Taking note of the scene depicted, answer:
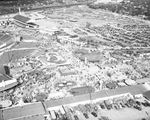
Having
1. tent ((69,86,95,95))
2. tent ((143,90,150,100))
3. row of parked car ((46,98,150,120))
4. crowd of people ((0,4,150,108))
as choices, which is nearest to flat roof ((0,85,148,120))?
tent ((143,90,150,100))

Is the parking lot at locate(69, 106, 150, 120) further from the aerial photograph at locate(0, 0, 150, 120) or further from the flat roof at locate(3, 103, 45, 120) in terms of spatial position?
the flat roof at locate(3, 103, 45, 120)

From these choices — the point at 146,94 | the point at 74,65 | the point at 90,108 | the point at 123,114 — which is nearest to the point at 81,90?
the point at 90,108

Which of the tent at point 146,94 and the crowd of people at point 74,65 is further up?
the crowd of people at point 74,65

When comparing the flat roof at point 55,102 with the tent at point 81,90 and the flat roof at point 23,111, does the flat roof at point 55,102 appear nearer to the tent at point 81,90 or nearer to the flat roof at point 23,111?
the flat roof at point 23,111

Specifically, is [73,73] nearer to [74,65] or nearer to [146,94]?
[74,65]

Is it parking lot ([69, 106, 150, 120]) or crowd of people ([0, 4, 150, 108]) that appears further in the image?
crowd of people ([0, 4, 150, 108])

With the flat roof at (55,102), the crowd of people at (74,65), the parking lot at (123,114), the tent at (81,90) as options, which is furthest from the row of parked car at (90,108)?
the crowd of people at (74,65)

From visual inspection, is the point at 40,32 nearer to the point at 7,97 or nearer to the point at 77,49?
the point at 77,49

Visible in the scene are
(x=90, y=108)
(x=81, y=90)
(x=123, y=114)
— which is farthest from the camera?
(x=81, y=90)

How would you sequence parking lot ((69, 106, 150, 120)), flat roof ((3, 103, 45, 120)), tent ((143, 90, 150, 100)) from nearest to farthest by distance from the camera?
flat roof ((3, 103, 45, 120))
parking lot ((69, 106, 150, 120))
tent ((143, 90, 150, 100))
